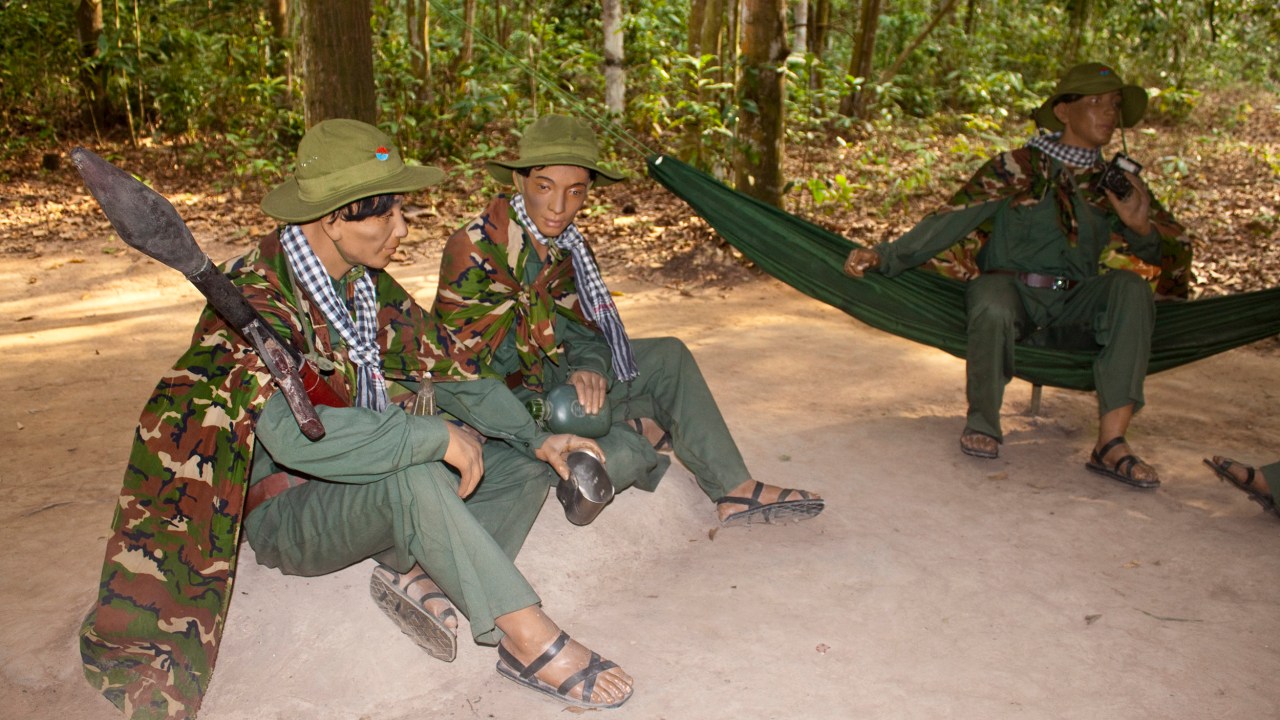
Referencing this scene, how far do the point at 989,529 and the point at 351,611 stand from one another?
173 centimetres

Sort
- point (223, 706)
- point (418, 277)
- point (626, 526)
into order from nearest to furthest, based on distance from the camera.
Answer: point (223, 706), point (626, 526), point (418, 277)

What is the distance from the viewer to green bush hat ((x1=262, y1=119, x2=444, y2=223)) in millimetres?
1960

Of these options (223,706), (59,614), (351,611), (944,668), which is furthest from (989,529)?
(59,614)

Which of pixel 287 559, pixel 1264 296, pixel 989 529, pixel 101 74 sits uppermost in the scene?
pixel 101 74

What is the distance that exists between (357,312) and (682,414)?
960 millimetres

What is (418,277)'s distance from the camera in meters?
5.18

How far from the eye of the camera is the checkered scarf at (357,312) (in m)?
2.01

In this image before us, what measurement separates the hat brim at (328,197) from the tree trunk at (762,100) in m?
3.31

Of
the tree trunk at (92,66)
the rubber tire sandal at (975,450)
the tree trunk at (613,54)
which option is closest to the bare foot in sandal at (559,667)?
the rubber tire sandal at (975,450)

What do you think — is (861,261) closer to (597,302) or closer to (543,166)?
(597,302)

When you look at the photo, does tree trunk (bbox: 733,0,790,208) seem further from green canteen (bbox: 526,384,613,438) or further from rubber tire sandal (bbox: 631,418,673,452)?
green canteen (bbox: 526,384,613,438)

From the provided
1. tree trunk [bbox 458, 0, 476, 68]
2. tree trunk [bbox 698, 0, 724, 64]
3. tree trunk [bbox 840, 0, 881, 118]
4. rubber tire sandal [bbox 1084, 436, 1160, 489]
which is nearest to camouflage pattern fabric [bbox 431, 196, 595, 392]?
rubber tire sandal [bbox 1084, 436, 1160, 489]

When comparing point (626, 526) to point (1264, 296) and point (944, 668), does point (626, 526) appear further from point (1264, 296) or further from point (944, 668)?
point (1264, 296)

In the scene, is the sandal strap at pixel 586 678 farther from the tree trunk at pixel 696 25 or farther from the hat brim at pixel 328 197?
the tree trunk at pixel 696 25
